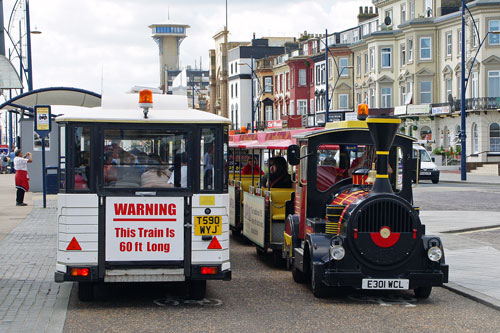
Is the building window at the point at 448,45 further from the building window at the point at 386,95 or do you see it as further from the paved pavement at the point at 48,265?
the paved pavement at the point at 48,265

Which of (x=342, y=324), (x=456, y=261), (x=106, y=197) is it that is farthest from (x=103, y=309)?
(x=456, y=261)

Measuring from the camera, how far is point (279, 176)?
14.0m

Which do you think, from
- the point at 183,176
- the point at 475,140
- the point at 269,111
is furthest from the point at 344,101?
the point at 183,176

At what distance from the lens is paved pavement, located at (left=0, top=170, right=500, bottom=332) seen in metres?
9.28

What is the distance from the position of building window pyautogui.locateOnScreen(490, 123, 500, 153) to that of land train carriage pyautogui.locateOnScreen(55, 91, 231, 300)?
160 ft

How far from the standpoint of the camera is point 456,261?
530 inches

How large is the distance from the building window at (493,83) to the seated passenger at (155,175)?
48.9 m

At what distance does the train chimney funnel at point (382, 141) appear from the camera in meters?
9.93

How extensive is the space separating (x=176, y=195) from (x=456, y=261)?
5.68 m

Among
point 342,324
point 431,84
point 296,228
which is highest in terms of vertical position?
point 431,84

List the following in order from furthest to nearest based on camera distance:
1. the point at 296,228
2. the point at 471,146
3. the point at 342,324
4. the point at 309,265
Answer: the point at 471,146, the point at 296,228, the point at 309,265, the point at 342,324

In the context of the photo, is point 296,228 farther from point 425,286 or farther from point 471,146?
point 471,146

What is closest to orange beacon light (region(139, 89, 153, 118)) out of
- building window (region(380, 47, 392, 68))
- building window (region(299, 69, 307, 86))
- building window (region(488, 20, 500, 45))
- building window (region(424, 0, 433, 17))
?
building window (region(488, 20, 500, 45))

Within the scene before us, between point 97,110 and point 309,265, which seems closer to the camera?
point 97,110
